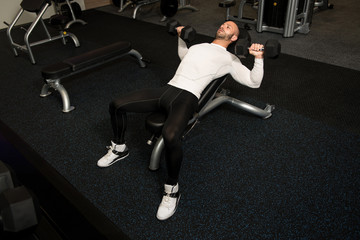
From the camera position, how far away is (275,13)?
3.64m

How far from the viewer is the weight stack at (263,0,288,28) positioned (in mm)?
3572

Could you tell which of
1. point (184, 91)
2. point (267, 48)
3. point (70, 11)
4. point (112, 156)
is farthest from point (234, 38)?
point (70, 11)

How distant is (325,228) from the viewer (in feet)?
4.44

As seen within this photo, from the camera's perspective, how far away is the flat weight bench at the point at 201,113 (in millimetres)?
1546

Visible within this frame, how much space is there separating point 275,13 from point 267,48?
2.39 metres

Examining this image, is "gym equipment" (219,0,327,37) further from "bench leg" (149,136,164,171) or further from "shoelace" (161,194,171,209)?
"shoelace" (161,194,171,209)

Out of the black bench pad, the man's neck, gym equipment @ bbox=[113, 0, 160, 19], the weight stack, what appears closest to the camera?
the man's neck

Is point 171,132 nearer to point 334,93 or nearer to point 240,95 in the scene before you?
point 240,95

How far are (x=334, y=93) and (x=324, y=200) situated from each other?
1.20m

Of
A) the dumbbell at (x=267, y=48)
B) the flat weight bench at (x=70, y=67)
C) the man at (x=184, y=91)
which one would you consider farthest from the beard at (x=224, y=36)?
the flat weight bench at (x=70, y=67)

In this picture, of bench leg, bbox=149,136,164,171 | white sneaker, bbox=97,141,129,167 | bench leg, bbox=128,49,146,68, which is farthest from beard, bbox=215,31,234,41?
bench leg, bbox=128,49,146,68

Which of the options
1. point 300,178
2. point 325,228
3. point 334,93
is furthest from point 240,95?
point 325,228

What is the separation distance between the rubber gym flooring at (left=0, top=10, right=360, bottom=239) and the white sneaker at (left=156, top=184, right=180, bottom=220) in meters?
0.04

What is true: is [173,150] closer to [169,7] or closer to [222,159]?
[222,159]
